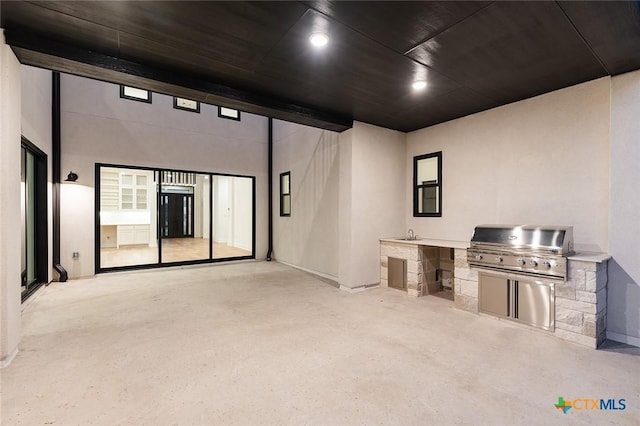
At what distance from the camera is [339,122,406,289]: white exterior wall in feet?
15.5

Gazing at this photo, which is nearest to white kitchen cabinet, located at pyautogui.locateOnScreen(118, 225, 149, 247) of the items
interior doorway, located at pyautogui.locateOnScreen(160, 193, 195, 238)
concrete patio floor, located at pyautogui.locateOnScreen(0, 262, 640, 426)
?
interior doorway, located at pyautogui.locateOnScreen(160, 193, 195, 238)

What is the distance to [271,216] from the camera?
7754 mm

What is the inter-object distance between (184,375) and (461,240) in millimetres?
4093

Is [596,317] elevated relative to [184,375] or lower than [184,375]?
elevated

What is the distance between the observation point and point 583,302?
9.25ft

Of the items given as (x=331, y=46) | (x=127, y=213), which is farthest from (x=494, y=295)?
(x=127, y=213)

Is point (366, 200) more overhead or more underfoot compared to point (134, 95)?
more underfoot

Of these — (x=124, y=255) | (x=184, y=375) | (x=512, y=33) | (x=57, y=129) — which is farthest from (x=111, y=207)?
(x=512, y=33)

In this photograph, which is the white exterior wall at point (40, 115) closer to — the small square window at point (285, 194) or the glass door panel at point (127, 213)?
the glass door panel at point (127, 213)

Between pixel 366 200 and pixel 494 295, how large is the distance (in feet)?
7.43

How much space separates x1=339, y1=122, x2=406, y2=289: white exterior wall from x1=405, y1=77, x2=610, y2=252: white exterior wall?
721 mm

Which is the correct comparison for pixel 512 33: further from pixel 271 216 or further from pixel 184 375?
pixel 271 216

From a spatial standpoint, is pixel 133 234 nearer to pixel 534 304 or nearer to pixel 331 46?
pixel 331 46

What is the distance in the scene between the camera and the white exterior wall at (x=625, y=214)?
2877 mm
